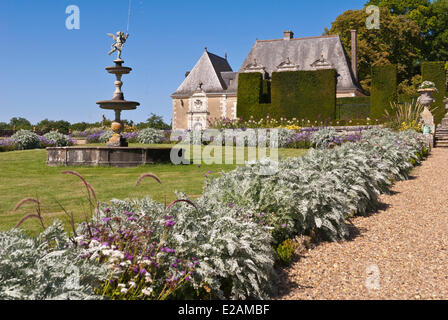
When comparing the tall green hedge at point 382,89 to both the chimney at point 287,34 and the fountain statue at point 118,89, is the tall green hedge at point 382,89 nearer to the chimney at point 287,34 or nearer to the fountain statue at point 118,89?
the chimney at point 287,34

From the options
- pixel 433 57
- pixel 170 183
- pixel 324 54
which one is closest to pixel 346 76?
pixel 324 54

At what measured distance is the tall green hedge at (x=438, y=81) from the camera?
20.7m

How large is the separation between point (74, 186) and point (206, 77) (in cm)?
2916

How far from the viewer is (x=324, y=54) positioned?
3117 cm

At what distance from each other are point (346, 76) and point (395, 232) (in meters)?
27.2

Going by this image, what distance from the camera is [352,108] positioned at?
22453mm

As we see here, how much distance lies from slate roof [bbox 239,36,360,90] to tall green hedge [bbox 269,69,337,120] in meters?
7.74

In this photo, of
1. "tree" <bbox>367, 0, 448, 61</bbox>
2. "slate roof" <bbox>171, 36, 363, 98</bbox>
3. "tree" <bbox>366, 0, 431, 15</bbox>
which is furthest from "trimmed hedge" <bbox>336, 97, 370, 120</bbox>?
"tree" <bbox>366, 0, 431, 15</bbox>

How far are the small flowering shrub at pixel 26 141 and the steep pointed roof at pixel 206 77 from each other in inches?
723

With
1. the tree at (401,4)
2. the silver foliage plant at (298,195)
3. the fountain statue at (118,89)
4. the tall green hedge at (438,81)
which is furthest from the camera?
the tree at (401,4)

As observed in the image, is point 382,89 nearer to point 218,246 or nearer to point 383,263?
point 383,263

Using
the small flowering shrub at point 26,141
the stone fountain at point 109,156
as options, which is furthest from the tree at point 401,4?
the stone fountain at point 109,156

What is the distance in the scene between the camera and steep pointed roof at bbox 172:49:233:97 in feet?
113
